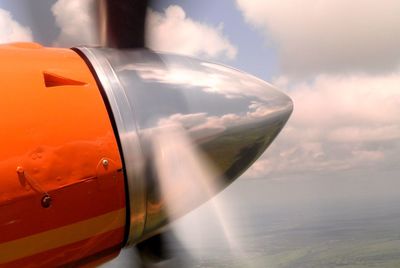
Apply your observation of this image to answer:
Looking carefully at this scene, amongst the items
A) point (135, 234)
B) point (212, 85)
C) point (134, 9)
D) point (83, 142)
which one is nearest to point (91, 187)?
point (83, 142)

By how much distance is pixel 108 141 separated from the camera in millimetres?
4398

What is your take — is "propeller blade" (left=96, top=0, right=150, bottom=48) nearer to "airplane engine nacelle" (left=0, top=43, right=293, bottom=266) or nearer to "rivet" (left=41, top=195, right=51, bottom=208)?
"airplane engine nacelle" (left=0, top=43, right=293, bottom=266)

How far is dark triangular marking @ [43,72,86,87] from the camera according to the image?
447 cm

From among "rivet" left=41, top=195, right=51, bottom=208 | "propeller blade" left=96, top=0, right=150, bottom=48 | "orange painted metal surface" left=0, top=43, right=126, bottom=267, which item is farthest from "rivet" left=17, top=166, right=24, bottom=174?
"propeller blade" left=96, top=0, right=150, bottom=48

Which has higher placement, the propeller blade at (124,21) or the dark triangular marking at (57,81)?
the propeller blade at (124,21)

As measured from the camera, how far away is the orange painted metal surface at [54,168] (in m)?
4.00

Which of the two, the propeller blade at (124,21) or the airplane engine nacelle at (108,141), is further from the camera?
the propeller blade at (124,21)

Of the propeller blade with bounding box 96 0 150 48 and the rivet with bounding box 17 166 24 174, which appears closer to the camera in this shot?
the rivet with bounding box 17 166 24 174

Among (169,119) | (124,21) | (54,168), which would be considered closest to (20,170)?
(54,168)

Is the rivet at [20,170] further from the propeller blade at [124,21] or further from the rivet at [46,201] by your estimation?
the propeller blade at [124,21]

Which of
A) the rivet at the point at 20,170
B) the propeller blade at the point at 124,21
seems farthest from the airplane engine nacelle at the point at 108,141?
the propeller blade at the point at 124,21

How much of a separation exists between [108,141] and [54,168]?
0.50m

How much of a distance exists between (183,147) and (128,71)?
2.89ft

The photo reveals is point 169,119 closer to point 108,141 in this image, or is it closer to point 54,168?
point 108,141
